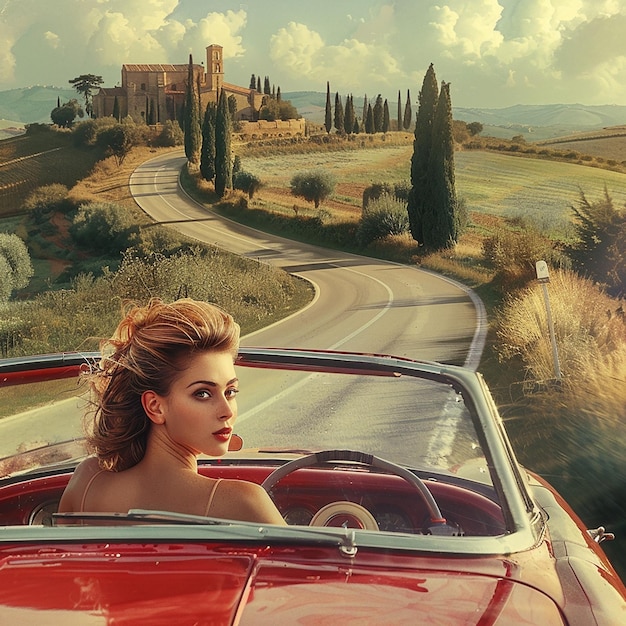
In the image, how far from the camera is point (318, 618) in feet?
4.23

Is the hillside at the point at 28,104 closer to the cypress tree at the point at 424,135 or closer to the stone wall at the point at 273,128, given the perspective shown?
the stone wall at the point at 273,128

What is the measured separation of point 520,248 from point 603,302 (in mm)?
6260

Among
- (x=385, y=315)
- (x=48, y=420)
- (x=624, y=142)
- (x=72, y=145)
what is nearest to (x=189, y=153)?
(x=72, y=145)

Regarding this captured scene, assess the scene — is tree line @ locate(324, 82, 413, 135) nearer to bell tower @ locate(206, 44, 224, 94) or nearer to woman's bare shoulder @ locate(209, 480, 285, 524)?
bell tower @ locate(206, 44, 224, 94)

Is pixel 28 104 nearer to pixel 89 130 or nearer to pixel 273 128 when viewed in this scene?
pixel 89 130

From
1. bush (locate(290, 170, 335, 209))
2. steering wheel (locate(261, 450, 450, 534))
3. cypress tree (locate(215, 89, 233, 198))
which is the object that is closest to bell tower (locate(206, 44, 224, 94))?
bush (locate(290, 170, 335, 209))

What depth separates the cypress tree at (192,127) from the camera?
32344 mm

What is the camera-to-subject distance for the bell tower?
36.7 meters

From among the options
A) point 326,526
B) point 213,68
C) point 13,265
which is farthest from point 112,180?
point 326,526

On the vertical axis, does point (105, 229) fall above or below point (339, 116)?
below

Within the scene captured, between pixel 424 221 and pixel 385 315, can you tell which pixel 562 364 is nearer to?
pixel 385 315

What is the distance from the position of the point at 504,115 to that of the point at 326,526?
177 feet

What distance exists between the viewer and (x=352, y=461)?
7.69ft

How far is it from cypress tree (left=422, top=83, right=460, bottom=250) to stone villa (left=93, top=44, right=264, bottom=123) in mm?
16721
